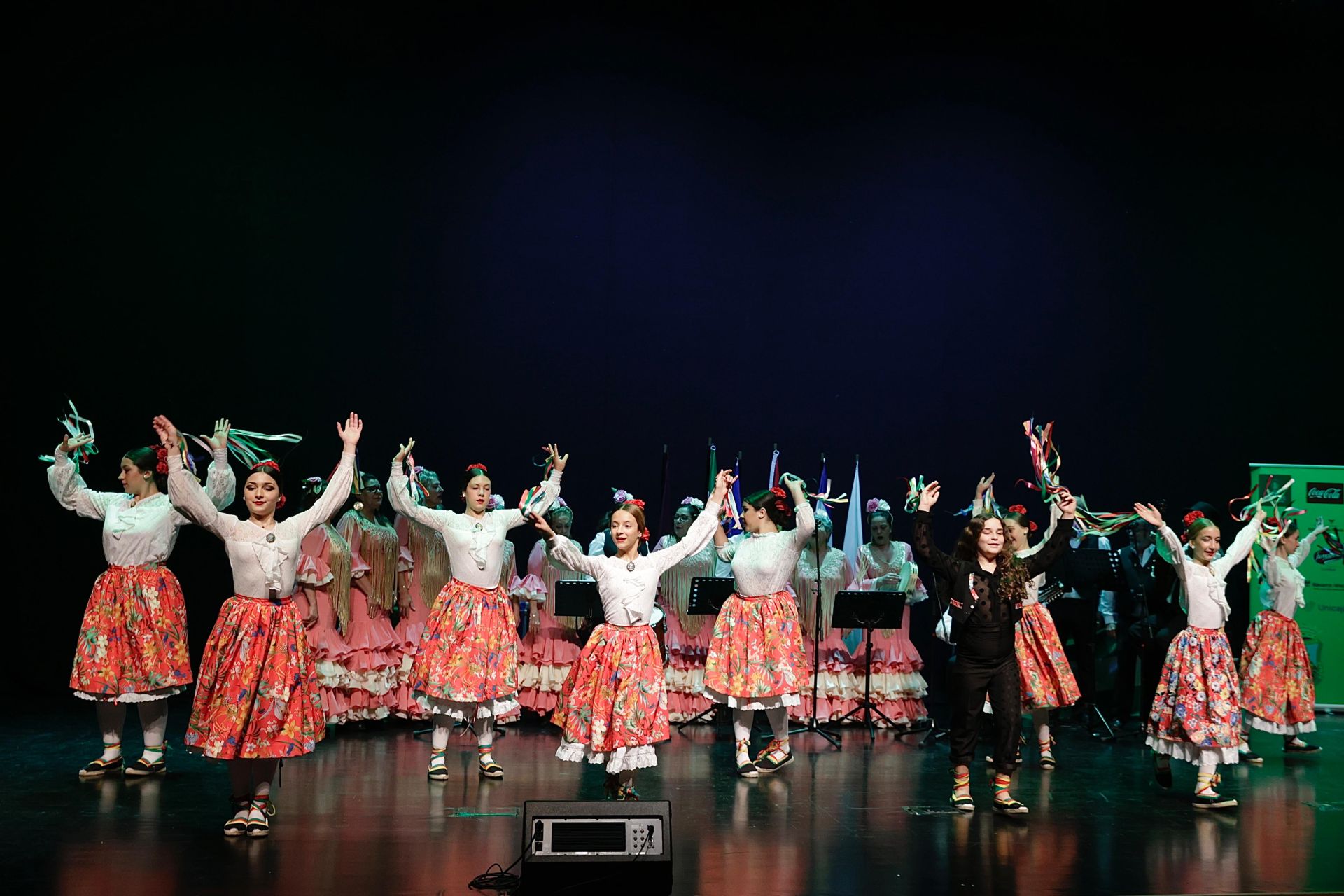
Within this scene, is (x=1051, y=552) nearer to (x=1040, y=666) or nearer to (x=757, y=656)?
(x=1040, y=666)

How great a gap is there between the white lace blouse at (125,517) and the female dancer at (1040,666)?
441 cm

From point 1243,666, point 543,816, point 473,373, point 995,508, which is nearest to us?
point 543,816

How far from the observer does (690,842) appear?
15.9ft

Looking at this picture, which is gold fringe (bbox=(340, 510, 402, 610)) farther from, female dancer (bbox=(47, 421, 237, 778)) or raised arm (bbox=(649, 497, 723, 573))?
raised arm (bbox=(649, 497, 723, 573))

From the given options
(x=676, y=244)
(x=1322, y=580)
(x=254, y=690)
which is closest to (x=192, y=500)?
(x=254, y=690)

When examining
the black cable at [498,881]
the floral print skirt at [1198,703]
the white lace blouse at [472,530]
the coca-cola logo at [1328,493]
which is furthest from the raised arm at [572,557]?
the coca-cola logo at [1328,493]

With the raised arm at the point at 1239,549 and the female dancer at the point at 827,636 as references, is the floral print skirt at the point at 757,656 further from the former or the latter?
the raised arm at the point at 1239,549

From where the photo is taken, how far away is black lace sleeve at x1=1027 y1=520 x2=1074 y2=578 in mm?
5527

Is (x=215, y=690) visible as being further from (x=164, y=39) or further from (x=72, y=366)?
(x=164, y=39)

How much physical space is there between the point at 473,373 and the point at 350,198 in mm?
1653

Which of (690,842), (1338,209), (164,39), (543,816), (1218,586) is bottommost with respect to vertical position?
(690,842)

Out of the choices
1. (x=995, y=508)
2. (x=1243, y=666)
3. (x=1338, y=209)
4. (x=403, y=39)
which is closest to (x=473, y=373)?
(x=403, y=39)

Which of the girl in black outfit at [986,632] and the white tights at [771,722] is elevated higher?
the girl in black outfit at [986,632]

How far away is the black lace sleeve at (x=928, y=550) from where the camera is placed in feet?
17.7
